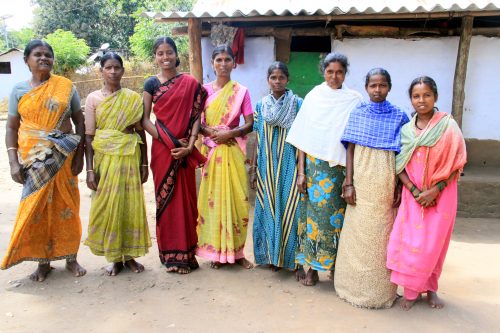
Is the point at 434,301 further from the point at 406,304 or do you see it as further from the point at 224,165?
the point at 224,165

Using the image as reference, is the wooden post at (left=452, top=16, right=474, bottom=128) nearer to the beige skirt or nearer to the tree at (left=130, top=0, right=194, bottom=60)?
the beige skirt

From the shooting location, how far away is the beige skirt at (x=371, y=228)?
2906 mm

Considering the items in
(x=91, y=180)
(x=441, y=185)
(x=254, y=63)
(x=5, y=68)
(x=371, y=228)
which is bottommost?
(x=371, y=228)

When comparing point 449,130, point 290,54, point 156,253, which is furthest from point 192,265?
point 290,54

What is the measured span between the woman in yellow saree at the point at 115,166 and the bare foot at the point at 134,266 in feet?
0.42

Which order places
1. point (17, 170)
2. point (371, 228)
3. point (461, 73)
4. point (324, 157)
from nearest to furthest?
point (371, 228), point (324, 157), point (17, 170), point (461, 73)

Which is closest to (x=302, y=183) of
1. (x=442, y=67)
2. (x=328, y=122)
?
(x=328, y=122)

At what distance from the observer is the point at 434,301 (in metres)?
3.00

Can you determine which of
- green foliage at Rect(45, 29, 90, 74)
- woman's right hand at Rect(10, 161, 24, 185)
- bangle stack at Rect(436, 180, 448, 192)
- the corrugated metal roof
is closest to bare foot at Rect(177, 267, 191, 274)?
woman's right hand at Rect(10, 161, 24, 185)

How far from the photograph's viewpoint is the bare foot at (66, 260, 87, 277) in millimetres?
3557

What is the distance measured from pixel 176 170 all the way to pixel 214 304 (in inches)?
42.6

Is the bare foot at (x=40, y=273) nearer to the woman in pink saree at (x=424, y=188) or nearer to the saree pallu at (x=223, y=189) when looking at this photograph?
the saree pallu at (x=223, y=189)

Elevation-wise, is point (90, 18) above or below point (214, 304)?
above

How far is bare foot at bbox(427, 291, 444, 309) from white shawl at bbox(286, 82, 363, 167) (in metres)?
1.11
